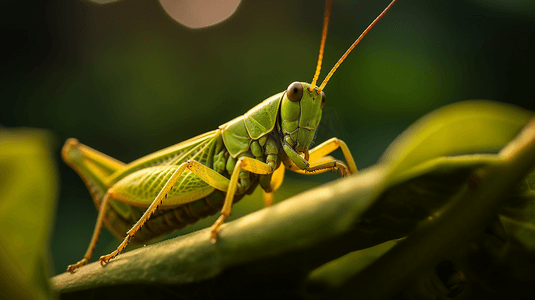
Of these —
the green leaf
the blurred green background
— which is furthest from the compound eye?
the green leaf

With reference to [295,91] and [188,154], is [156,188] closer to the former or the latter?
[188,154]

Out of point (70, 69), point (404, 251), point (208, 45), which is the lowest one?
point (404, 251)

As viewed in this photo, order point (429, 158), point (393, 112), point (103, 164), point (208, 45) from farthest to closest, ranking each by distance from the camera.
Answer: point (208, 45), point (393, 112), point (103, 164), point (429, 158)

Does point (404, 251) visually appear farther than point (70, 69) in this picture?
No

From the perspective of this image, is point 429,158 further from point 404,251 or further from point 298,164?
point 298,164

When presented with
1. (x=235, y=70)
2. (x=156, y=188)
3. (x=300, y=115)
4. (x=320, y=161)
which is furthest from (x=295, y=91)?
(x=235, y=70)

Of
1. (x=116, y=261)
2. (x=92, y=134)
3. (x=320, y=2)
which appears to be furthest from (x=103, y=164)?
(x=320, y=2)

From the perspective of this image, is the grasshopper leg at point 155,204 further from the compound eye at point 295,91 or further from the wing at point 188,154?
the compound eye at point 295,91

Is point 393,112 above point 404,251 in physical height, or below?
below

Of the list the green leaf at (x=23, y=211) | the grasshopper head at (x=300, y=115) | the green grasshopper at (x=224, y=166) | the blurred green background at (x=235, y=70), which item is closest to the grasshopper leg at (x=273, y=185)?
the green grasshopper at (x=224, y=166)
